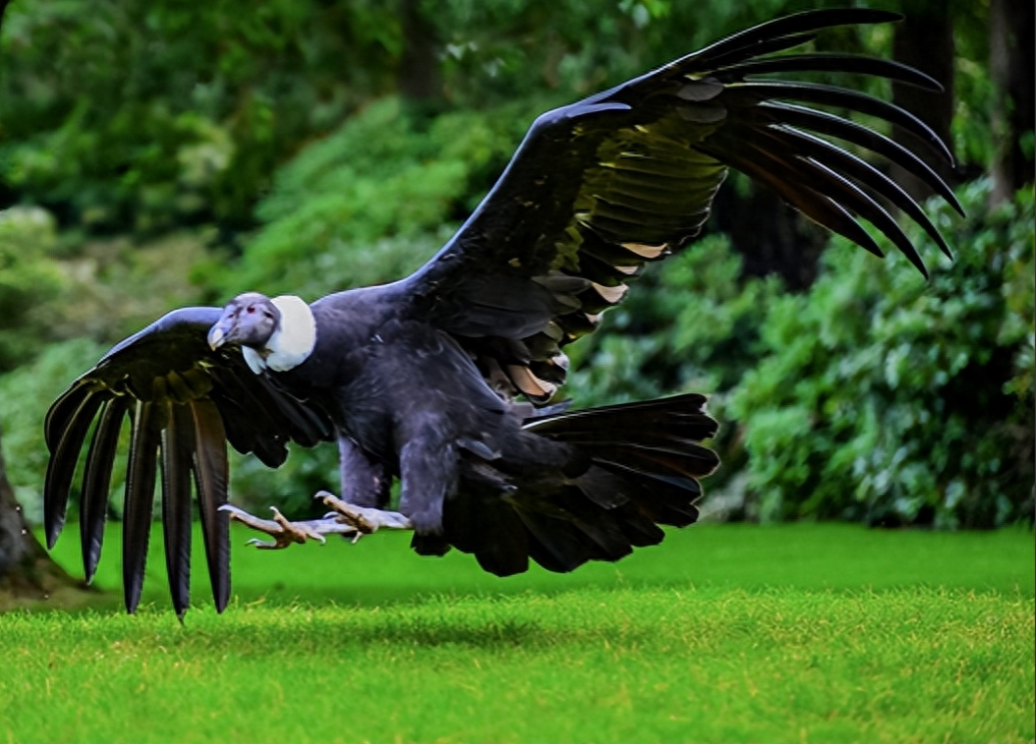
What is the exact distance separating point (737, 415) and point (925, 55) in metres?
1.28

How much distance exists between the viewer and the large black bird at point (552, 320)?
2748 mm

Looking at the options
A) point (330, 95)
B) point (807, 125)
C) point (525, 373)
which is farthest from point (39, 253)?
point (807, 125)

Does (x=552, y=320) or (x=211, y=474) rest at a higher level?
(x=552, y=320)

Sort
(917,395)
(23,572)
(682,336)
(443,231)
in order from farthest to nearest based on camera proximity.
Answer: (443,231)
(682,336)
(917,395)
(23,572)

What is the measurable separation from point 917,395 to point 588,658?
6.22 feet

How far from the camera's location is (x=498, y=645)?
300 centimetres

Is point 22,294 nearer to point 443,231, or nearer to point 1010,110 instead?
point 443,231

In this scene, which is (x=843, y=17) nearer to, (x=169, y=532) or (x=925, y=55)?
(x=169, y=532)

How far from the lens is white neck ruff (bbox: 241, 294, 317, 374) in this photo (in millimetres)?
2801

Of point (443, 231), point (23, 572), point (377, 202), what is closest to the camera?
point (23, 572)

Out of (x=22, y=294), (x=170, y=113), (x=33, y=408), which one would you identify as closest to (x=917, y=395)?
(x=33, y=408)

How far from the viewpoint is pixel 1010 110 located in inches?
176

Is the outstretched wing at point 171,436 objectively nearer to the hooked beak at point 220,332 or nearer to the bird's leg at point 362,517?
the hooked beak at point 220,332

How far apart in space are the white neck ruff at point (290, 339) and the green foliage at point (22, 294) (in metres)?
3.74
